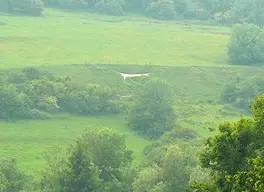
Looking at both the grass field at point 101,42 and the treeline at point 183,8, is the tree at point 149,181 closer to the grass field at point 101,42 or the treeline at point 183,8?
the grass field at point 101,42

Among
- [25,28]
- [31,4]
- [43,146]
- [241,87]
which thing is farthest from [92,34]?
[43,146]

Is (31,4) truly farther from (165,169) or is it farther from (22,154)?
(165,169)

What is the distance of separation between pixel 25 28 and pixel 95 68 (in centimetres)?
2156

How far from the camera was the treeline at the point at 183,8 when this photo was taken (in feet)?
420

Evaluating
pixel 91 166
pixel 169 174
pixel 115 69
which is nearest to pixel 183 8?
pixel 115 69

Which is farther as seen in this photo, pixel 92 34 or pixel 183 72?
pixel 92 34

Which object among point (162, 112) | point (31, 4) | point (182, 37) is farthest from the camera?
point (31, 4)

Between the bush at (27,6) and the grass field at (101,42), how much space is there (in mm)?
2425

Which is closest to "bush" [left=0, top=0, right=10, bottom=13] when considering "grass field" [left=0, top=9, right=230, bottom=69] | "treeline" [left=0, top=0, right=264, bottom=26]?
"grass field" [left=0, top=9, right=230, bottom=69]

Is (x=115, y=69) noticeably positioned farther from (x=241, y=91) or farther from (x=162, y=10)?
(x=162, y=10)

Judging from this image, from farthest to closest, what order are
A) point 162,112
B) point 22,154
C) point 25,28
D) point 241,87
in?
point 25,28, point 241,87, point 162,112, point 22,154

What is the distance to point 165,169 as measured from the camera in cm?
4503

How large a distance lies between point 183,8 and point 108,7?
18.5 meters

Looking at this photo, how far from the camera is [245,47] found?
3915 inches
